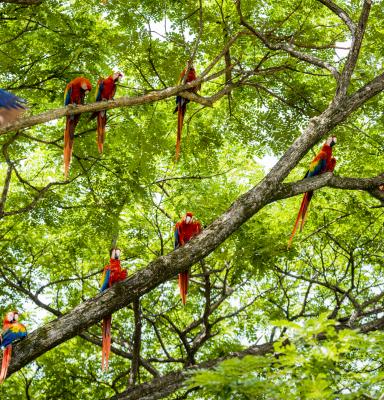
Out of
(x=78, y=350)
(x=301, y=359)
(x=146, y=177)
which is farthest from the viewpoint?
(x=78, y=350)

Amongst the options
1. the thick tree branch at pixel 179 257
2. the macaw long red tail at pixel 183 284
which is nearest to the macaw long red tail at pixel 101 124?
the thick tree branch at pixel 179 257

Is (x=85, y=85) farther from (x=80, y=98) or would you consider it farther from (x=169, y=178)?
(x=169, y=178)

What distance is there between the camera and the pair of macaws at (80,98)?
4.69 m

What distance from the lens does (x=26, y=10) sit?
518 cm

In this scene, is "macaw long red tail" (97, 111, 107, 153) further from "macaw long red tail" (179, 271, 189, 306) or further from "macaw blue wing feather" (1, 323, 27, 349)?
"macaw blue wing feather" (1, 323, 27, 349)

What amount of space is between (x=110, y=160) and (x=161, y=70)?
116 cm

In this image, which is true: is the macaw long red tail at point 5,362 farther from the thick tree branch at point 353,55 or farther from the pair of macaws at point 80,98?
the thick tree branch at point 353,55

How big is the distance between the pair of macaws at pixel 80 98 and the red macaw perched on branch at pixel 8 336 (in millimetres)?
1213

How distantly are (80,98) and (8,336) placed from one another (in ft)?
7.19

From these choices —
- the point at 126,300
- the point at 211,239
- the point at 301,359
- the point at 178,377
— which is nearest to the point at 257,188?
the point at 211,239

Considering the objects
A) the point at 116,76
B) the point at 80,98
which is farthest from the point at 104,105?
the point at 116,76

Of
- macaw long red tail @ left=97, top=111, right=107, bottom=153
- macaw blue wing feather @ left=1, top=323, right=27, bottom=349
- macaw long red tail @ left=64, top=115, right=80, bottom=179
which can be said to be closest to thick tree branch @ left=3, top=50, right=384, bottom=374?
macaw blue wing feather @ left=1, top=323, right=27, bottom=349

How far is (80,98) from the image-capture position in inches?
203

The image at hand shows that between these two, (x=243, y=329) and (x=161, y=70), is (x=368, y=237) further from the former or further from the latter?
(x=161, y=70)
